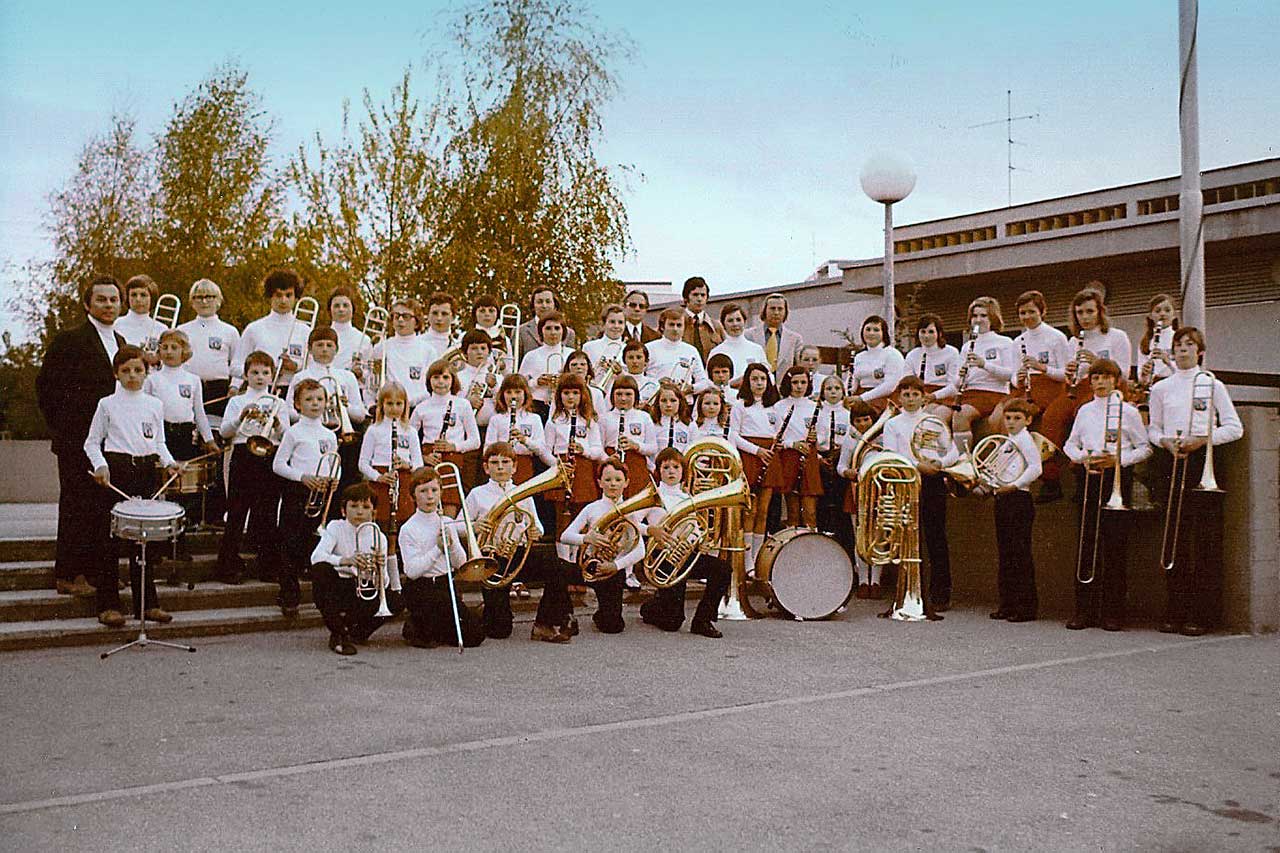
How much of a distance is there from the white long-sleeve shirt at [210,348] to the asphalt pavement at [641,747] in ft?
8.31

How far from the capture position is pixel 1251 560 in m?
9.56

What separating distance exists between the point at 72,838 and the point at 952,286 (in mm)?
20861

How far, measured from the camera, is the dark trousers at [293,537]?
9.05 m

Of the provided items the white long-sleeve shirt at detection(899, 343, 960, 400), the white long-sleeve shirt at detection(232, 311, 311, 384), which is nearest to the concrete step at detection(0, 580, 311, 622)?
the white long-sleeve shirt at detection(232, 311, 311, 384)

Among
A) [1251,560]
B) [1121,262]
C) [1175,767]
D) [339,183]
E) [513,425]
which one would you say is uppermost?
[339,183]

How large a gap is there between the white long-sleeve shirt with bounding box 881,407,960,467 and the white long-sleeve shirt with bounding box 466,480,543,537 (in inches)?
127

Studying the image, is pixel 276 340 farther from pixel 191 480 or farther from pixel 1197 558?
pixel 1197 558

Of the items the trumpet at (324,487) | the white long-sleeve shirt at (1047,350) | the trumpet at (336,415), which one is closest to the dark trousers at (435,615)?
the trumpet at (324,487)

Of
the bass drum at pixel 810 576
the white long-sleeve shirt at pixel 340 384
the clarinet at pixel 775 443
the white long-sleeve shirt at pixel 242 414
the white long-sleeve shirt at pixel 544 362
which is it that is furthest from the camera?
the white long-sleeve shirt at pixel 544 362

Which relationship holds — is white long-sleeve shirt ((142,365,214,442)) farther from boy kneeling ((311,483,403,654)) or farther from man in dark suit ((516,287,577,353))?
man in dark suit ((516,287,577,353))

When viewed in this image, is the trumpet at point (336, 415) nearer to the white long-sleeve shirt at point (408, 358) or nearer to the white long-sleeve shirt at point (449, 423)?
the white long-sleeve shirt at point (449, 423)

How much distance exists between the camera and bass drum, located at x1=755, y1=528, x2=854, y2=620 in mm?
9953

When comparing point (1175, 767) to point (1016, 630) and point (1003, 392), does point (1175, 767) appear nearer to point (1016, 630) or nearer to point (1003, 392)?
point (1016, 630)

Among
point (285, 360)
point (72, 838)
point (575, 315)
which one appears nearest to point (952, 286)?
point (575, 315)
